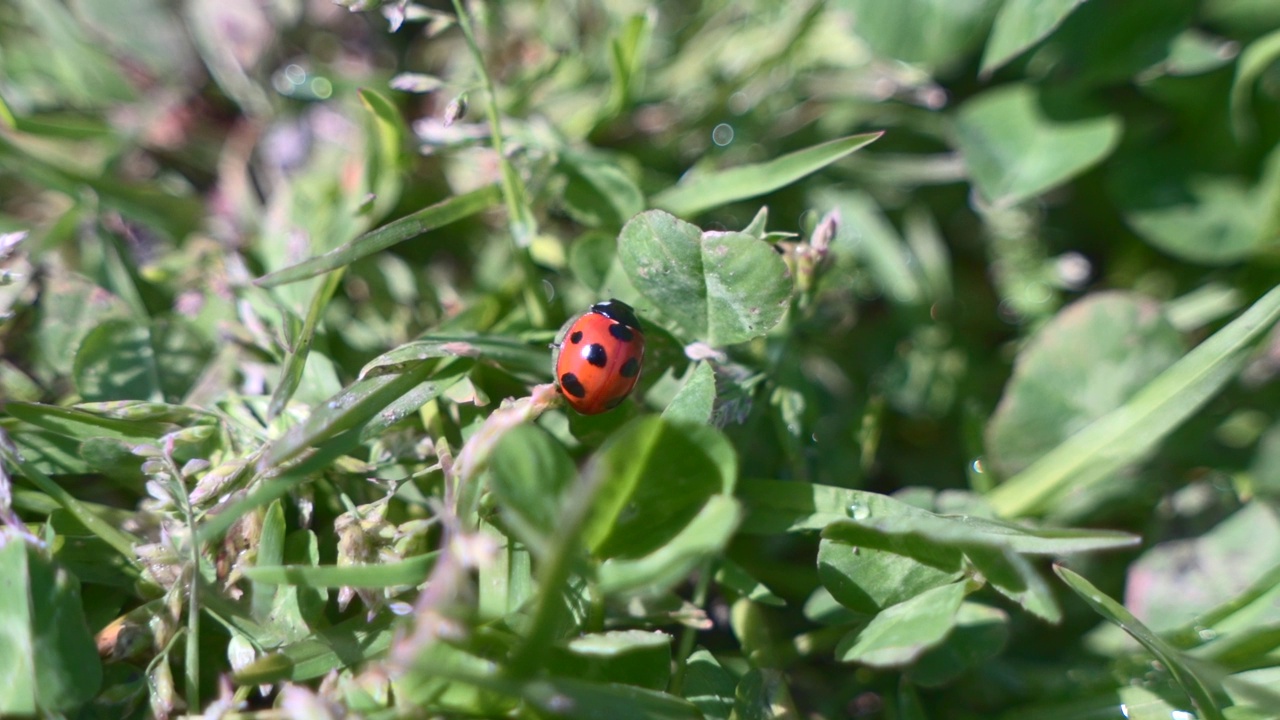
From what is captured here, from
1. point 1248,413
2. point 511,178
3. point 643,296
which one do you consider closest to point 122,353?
point 511,178

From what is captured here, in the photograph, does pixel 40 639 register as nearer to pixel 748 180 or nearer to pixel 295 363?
pixel 295 363

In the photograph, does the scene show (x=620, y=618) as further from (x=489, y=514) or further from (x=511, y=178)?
(x=511, y=178)

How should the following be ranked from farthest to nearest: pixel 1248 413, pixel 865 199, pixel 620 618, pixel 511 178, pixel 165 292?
1. pixel 865 199
2. pixel 1248 413
3. pixel 165 292
4. pixel 511 178
5. pixel 620 618

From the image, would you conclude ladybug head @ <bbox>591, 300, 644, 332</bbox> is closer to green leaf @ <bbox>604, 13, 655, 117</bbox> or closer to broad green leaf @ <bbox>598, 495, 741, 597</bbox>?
broad green leaf @ <bbox>598, 495, 741, 597</bbox>

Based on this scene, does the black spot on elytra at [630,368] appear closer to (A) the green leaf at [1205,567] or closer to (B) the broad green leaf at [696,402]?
(B) the broad green leaf at [696,402]

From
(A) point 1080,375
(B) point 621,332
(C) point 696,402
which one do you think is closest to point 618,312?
(B) point 621,332

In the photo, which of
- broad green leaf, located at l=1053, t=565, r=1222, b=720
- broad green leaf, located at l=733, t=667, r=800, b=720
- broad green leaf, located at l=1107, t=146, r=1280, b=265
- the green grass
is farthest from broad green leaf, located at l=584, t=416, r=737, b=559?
broad green leaf, located at l=1107, t=146, r=1280, b=265
